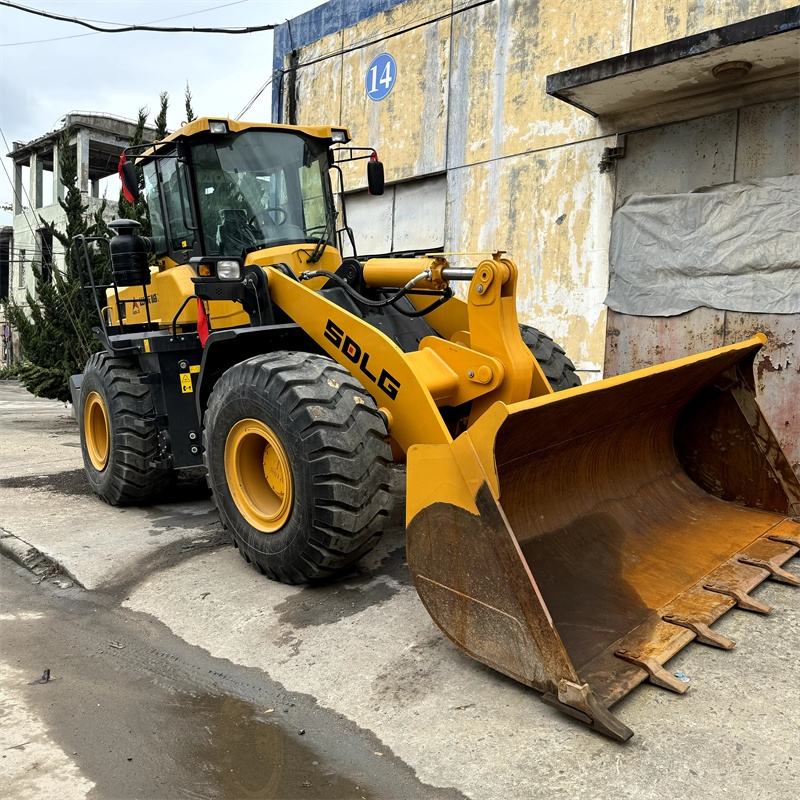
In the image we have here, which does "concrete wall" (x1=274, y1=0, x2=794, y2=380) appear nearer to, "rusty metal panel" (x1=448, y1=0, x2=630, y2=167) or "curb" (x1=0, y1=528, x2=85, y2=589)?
"rusty metal panel" (x1=448, y1=0, x2=630, y2=167)

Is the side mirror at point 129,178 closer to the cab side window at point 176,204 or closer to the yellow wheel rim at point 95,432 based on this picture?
the cab side window at point 176,204

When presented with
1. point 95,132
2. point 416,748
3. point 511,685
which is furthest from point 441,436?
point 95,132

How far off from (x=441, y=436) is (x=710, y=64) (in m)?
4.32

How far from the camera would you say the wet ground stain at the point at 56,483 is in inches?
251

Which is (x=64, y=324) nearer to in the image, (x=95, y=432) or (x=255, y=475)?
(x=95, y=432)

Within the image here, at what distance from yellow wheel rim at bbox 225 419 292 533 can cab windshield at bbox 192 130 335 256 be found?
156 cm

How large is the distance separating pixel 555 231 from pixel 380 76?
144 inches

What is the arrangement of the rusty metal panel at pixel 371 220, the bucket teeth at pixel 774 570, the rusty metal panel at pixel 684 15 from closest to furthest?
the bucket teeth at pixel 774 570
the rusty metal panel at pixel 684 15
the rusty metal panel at pixel 371 220

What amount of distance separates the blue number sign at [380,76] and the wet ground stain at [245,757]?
8.49 meters

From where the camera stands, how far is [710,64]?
5805 millimetres

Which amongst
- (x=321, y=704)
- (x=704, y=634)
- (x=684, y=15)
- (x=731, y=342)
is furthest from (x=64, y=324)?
(x=704, y=634)

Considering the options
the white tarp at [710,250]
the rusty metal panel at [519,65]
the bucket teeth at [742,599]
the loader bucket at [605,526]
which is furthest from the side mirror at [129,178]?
the bucket teeth at [742,599]

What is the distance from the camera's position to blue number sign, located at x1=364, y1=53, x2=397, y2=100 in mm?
9445

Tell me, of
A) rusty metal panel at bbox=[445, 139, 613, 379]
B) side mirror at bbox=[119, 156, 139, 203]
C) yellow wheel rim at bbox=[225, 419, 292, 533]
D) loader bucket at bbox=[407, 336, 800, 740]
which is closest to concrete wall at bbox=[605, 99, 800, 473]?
rusty metal panel at bbox=[445, 139, 613, 379]
